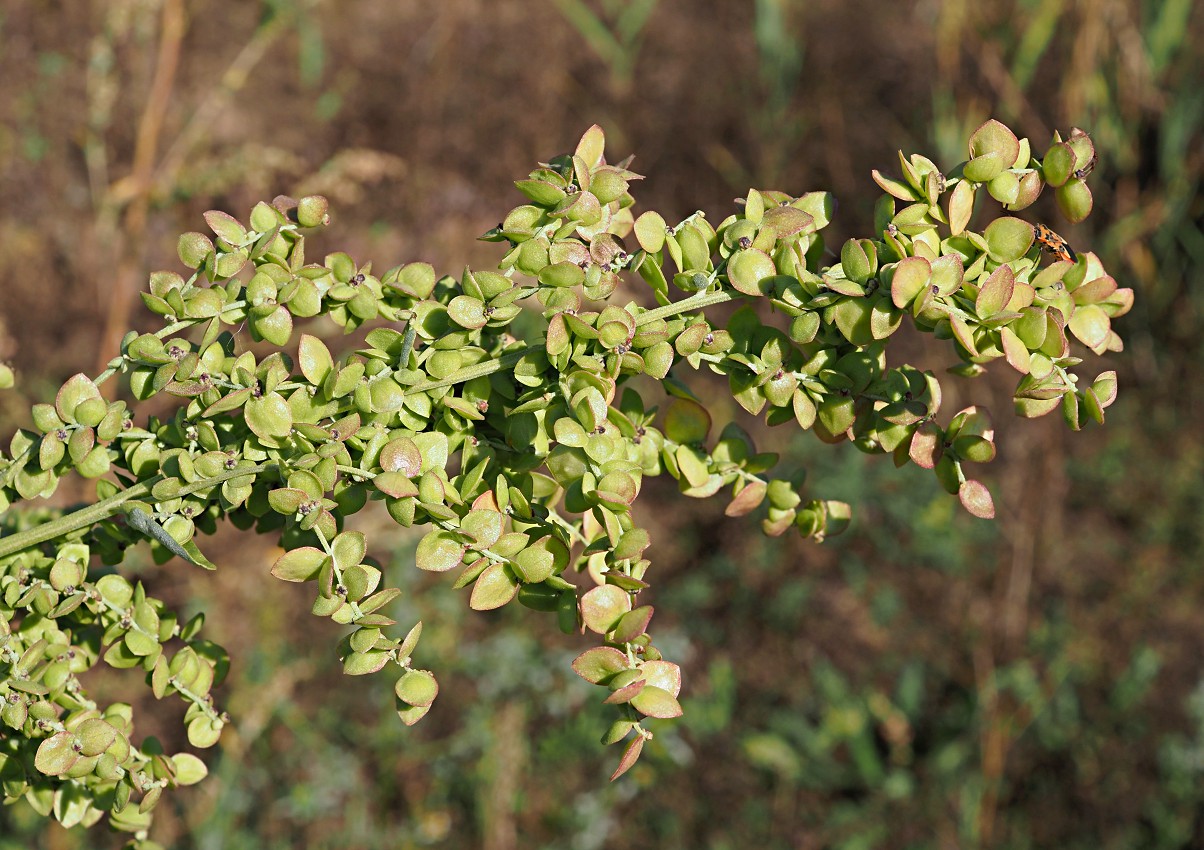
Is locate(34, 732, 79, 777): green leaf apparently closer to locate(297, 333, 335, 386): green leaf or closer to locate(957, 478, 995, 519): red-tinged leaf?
locate(297, 333, 335, 386): green leaf

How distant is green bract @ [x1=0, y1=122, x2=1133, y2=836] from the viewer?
54cm

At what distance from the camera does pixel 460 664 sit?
78.1 inches

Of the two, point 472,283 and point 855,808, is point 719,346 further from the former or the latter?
point 855,808

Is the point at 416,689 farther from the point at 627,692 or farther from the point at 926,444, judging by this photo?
the point at 926,444

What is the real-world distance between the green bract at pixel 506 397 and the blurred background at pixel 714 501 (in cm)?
105

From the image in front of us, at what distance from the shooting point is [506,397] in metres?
0.61

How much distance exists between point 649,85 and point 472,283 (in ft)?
8.94

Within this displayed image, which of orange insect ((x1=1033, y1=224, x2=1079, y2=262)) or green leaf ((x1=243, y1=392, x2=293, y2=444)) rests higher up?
orange insect ((x1=1033, y1=224, x2=1079, y2=262))

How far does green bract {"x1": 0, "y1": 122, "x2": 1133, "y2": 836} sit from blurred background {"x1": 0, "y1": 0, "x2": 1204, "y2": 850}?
3.46ft

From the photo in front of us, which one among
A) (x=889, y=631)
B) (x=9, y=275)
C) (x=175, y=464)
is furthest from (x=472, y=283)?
(x=9, y=275)

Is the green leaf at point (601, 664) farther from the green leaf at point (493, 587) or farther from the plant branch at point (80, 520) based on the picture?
the plant branch at point (80, 520)

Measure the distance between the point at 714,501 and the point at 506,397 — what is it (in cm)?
179

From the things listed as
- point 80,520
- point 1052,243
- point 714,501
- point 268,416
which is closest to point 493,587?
point 268,416

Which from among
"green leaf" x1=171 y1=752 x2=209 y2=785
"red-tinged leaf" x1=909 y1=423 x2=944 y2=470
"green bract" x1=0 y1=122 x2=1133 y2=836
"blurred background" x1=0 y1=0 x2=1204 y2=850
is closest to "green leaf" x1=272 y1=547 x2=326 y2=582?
"green bract" x1=0 y1=122 x2=1133 y2=836
